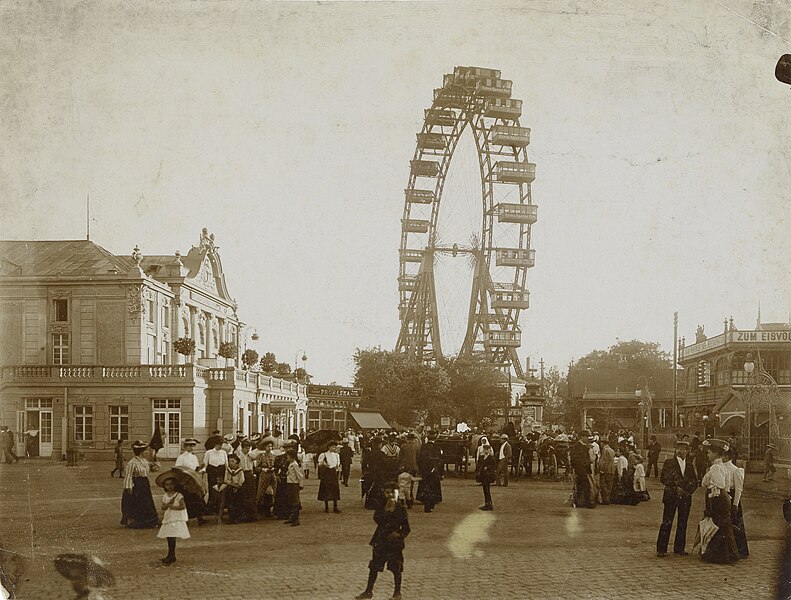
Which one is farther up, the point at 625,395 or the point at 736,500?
the point at 625,395

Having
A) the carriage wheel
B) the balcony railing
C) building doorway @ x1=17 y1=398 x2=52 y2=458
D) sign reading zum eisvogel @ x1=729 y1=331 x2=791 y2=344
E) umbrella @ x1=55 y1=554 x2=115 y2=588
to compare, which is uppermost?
sign reading zum eisvogel @ x1=729 y1=331 x2=791 y2=344

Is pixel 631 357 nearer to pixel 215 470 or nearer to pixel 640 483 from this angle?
pixel 640 483

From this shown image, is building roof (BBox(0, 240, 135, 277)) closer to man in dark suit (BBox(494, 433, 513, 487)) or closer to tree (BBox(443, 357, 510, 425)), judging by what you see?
man in dark suit (BBox(494, 433, 513, 487))

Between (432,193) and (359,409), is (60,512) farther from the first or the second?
(432,193)

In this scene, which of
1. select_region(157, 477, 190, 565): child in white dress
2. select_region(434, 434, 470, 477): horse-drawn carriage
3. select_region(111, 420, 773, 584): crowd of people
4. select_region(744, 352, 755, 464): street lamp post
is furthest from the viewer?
select_region(434, 434, 470, 477): horse-drawn carriage

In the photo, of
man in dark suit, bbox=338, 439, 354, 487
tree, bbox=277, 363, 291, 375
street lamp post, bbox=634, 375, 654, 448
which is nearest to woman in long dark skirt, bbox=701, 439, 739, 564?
tree, bbox=277, 363, 291, 375

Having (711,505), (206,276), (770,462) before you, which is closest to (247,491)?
(206,276)

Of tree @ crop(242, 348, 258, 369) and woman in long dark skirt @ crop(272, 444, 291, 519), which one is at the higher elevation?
tree @ crop(242, 348, 258, 369)
